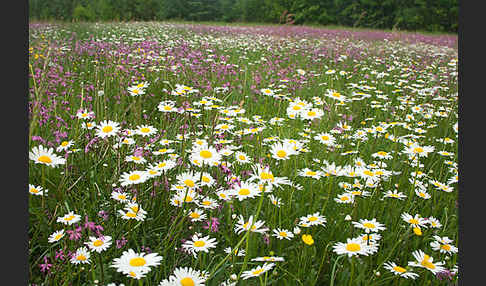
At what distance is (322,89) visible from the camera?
4.48 metres

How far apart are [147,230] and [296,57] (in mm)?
6037

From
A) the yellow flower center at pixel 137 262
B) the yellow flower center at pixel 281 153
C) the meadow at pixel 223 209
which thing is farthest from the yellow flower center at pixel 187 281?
the yellow flower center at pixel 281 153

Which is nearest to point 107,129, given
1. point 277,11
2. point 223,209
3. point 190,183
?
point 190,183

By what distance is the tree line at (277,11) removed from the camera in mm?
16078

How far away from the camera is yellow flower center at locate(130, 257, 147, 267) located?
2.91ft

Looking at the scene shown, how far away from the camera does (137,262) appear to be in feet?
2.94

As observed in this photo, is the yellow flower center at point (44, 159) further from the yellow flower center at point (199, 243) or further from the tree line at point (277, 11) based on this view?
the tree line at point (277, 11)

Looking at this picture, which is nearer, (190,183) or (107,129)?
Result: (190,183)

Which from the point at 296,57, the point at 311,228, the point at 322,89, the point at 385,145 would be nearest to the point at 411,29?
the point at 296,57

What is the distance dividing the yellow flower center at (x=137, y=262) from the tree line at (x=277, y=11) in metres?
8.96

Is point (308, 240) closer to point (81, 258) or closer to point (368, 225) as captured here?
point (368, 225)

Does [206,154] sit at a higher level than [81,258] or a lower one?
higher

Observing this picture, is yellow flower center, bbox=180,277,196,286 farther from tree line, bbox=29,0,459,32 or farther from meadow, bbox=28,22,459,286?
tree line, bbox=29,0,459,32

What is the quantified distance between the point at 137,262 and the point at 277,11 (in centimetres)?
2406
